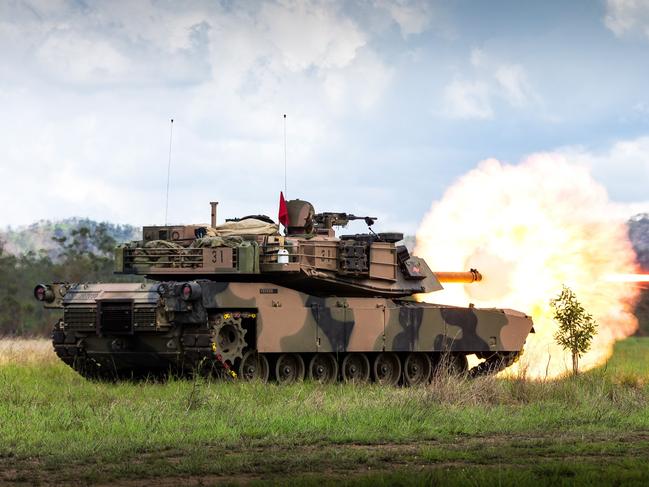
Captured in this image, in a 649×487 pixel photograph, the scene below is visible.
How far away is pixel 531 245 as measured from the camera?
90.0ft

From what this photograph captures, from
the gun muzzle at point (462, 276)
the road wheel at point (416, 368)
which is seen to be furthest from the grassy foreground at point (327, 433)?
the gun muzzle at point (462, 276)

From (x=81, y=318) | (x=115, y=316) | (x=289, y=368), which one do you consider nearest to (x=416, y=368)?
(x=289, y=368)

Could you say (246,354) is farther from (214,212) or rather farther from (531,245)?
(531,245)

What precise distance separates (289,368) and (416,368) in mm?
3467

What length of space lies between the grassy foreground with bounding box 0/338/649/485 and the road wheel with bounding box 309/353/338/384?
6.71ft

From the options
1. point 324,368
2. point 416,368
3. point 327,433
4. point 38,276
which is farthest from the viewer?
point 38,276

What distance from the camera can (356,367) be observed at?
76.6ft

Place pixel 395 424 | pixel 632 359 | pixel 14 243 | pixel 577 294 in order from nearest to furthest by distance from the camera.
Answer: pixel 395 424 → pixel 577 294 → pixel 632 359 → pixel 14 243

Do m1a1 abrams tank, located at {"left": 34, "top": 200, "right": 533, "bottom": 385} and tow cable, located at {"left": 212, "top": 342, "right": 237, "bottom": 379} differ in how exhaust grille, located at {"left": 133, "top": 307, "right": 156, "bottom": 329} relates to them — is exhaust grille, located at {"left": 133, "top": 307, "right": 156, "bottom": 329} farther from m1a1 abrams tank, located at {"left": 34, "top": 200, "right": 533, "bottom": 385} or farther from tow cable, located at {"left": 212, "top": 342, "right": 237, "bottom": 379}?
tow cable, located at {"left": 212, "top": 342, "right": 237, "bottom": 379}

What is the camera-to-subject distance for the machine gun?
24.2 m

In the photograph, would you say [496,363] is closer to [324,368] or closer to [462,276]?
[462,276]

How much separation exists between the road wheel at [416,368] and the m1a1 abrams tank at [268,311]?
3 centimetres

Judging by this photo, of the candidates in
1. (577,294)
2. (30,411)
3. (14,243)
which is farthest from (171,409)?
(14,243)

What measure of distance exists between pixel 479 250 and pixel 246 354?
8.17 metres
